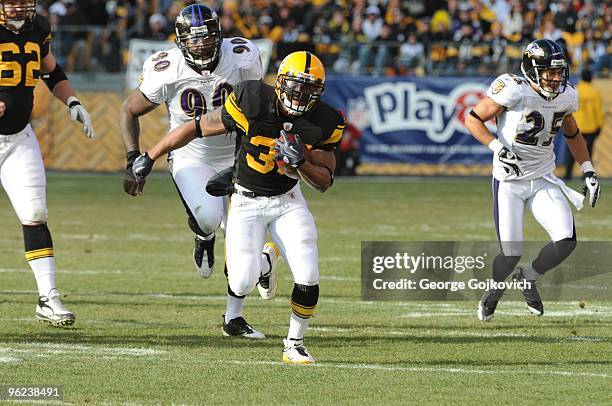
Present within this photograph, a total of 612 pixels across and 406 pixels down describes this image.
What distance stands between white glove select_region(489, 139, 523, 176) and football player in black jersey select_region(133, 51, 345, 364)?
1516mm

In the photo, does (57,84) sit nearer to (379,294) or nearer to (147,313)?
(147,313)

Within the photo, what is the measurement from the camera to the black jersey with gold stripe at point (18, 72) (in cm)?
703

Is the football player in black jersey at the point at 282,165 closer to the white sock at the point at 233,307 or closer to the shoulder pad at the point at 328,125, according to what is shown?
the shoulder pad at the point at 328,125

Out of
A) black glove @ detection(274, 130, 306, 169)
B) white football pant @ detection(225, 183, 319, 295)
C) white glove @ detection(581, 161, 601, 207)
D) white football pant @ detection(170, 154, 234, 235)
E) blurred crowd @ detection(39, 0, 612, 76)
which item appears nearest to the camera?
black glove @ detection(274, 130, 306, 169)

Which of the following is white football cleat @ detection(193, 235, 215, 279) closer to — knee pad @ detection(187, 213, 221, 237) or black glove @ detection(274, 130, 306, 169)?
knee pad @ detection(187, 213, 221, 237)

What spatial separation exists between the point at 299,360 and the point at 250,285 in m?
0.55

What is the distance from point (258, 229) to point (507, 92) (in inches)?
78.6

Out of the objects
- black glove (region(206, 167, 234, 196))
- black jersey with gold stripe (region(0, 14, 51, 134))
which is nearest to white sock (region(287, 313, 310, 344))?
black glove (region(206, 167, 234, 196))

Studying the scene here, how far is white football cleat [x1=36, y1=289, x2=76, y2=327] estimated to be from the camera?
6828mm

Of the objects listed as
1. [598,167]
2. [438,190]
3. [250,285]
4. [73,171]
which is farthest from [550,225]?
[73,171]

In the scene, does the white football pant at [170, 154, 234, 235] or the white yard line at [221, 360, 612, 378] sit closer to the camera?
the white yard line at [221, 360, 612, 378]

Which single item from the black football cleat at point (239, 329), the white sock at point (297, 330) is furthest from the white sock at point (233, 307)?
the white sock at point (297, 330)

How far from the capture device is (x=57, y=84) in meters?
7.55

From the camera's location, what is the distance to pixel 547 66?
23.7 feet
